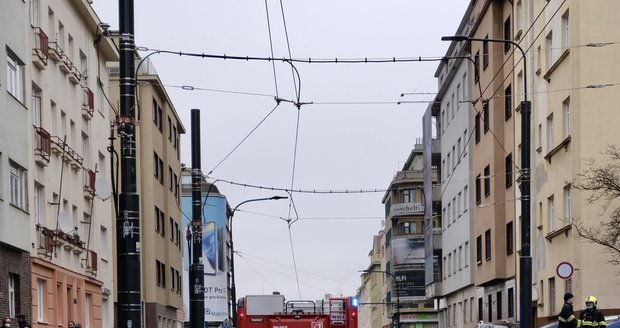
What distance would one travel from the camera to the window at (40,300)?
32.4 m

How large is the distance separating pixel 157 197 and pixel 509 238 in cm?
1865

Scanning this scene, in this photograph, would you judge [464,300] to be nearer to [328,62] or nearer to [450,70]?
[450,70]

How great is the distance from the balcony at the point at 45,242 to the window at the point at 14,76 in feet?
12.5

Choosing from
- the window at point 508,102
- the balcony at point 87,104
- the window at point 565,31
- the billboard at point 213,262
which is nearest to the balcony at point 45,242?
the balcony at point 87,104

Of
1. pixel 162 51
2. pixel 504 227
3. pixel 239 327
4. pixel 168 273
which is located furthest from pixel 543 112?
pixel 168 273

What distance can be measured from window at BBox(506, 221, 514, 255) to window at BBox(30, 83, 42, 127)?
2137 centimetres

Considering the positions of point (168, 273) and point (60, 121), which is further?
point (168, 273)

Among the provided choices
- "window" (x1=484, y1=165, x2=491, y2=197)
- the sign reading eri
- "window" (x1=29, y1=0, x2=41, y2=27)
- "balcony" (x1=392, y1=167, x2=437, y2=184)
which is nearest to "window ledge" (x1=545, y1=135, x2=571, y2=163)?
"window" (x1=484, y1=165, x2=491, y2=197)

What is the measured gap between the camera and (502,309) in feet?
162

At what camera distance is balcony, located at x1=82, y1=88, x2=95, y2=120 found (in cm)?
4014

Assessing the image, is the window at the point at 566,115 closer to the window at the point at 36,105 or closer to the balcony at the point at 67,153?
the balcony at the point at 67,153

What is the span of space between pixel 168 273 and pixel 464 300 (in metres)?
15.0

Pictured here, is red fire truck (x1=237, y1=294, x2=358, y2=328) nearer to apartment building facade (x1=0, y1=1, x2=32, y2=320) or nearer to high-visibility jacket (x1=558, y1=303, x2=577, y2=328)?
apartment building facade (x1=0, y1=1, x2=32, y2=320)

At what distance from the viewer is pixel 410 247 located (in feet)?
356
